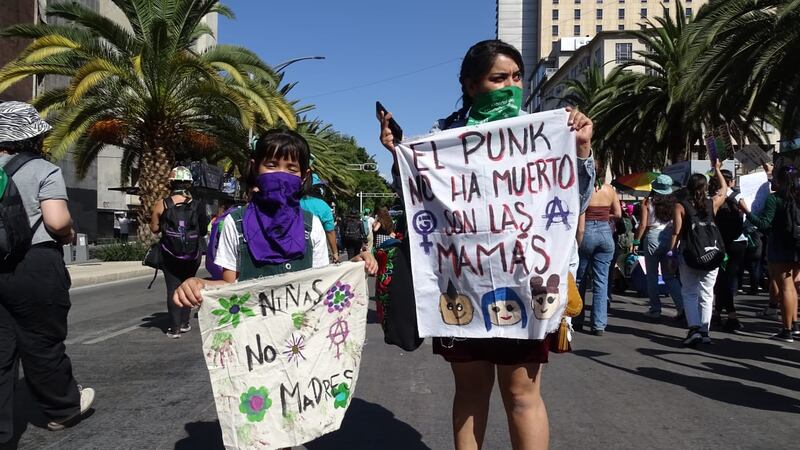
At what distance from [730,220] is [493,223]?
6372mm

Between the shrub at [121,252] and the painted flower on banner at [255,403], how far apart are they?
760 inches

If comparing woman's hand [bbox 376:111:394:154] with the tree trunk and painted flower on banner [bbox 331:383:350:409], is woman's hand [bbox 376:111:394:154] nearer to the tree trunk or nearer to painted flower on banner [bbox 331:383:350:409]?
painted flower on banner [bbox 331:383:350:409]

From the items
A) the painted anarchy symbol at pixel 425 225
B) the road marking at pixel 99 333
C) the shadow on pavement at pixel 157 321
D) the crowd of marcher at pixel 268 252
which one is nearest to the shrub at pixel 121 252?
the shadow on pavement at pixel 157 321

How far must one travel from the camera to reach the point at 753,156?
33.4 feet

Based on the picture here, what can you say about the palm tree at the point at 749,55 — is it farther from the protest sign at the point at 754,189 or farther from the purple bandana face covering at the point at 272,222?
the purple bandana face covering at the point at 272,222

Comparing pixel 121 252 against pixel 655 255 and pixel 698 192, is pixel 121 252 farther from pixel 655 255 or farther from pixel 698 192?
pixel 698 192

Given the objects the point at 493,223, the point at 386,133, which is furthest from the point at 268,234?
the point at 493,223

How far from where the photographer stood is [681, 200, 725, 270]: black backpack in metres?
6.39

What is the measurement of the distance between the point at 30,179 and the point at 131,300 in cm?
794

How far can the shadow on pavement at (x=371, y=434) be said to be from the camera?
12.0ft

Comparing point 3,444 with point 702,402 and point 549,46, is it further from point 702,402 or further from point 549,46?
point 549,46

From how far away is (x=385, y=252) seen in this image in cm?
270

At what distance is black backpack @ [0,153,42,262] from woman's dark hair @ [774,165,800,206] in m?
6.71

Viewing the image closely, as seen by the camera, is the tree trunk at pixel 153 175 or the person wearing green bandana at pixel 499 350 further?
the tree trunk at pixel 153 175
